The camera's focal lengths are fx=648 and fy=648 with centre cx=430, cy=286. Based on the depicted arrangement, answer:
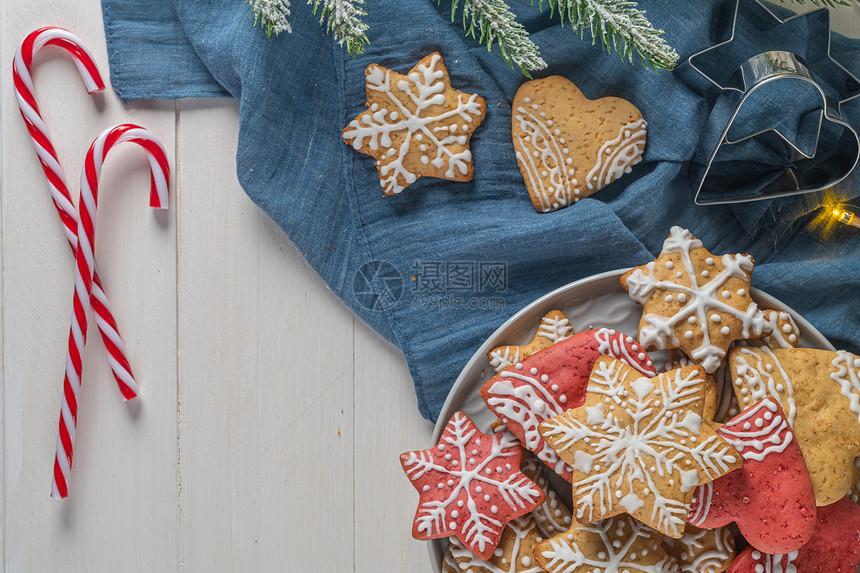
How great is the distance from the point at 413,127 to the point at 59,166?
0.64 metres

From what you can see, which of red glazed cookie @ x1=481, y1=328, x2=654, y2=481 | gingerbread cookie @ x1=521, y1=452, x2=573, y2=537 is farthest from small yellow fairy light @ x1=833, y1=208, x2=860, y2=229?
gingerbread cookie @ x1=521, y1=452, x2=573, y2=537

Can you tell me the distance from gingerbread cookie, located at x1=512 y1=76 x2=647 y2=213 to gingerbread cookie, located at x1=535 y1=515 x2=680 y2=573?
1.73ft

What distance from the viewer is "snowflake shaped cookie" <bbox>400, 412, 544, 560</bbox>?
97 centimetres

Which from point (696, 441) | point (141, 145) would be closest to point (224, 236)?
point (141, 145)

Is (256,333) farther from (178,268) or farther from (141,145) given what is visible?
(141,145)

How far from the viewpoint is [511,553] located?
987 mm

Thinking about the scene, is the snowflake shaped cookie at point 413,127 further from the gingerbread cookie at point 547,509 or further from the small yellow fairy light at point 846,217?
the small yellow fairy light at point 846,217

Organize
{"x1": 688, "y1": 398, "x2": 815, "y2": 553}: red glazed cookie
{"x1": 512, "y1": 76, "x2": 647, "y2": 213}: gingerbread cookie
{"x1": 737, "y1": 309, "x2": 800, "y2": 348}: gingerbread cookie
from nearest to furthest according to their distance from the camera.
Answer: {"x1": 688, "y1": 398, "x2": 815, "y2": 553}: red glazed cookie < {"x1": 737, "y1": 309, "x2": 800, "y2": 348}: gingerbread cookie < {"x1": 512, "y1": 76, "x2": 647, "y2": 213}: gingerbread cookie

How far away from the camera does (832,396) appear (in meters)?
0.96

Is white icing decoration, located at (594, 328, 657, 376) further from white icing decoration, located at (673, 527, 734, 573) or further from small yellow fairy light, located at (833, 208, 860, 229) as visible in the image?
small yellow fairy light, located at (833, 208, 860, 229)

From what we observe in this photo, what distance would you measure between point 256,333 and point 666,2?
2.99ft

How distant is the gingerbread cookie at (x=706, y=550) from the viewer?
37.5 inches

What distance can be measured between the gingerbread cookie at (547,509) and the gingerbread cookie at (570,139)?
0.43 m

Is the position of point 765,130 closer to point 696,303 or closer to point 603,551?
point 696,303
